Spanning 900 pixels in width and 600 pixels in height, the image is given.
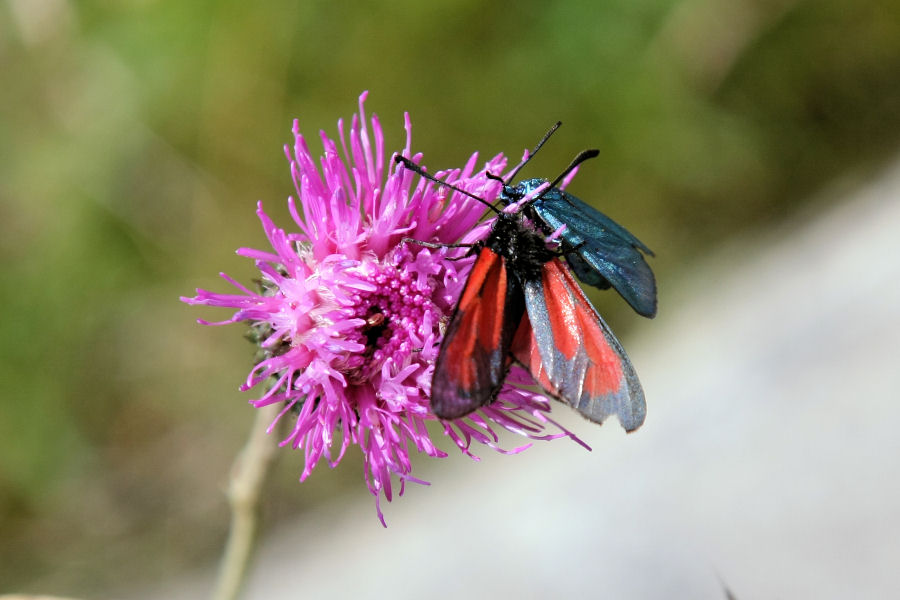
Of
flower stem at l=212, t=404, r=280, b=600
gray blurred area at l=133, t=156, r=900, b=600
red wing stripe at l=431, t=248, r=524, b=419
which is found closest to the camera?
red wing stripe at l=431, t=248, r=524, b=419

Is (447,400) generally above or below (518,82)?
below

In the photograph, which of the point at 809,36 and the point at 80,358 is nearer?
the point at 80,358

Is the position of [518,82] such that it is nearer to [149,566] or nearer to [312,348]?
[312,348]

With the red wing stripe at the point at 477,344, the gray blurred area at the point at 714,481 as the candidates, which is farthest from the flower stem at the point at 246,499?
the gray blurred area at the point at 714,481

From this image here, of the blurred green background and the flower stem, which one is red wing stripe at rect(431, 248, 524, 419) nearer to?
the flower stem

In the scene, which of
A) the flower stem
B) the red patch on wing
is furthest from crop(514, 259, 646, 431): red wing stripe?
the flower stem

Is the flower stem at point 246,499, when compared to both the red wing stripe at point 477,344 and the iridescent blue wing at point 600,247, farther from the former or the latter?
the iridescent blue wing at point 600,247

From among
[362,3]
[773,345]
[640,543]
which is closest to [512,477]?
[640,543]

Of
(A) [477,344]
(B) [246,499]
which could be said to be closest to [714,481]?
(B) [246,499]
